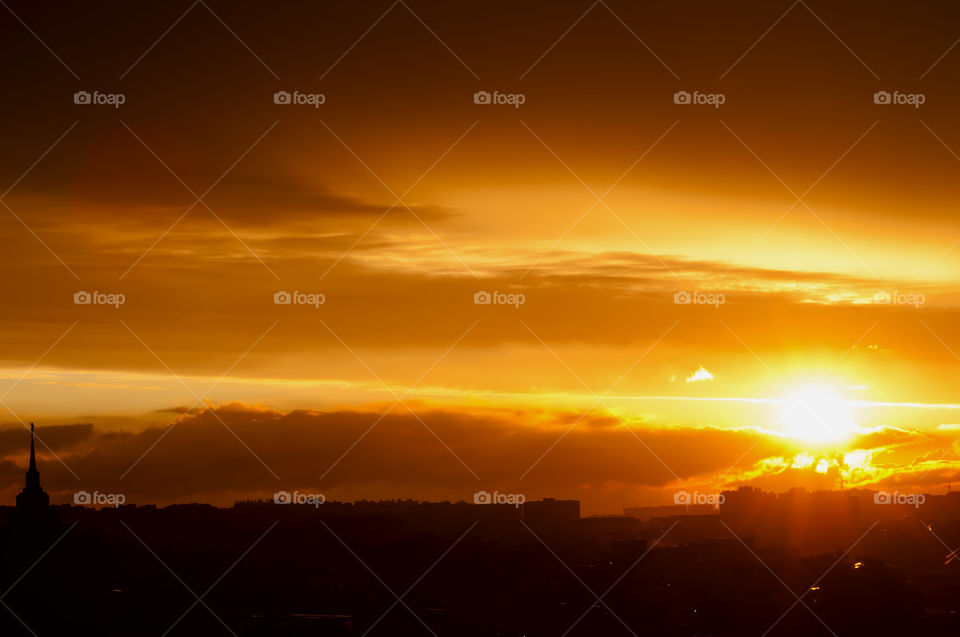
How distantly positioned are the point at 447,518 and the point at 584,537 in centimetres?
884

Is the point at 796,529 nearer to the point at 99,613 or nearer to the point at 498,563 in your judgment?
the point at 498,563

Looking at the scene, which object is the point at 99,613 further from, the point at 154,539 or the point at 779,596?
the point at 779,596

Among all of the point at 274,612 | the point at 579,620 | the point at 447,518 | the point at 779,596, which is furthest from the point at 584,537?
the point at 274,612

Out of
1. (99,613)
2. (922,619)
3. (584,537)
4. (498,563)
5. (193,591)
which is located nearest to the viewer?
A: (99,613)

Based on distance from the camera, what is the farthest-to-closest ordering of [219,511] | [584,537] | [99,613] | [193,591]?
[584,537] → [219,511] → [193,591] → [99,613]

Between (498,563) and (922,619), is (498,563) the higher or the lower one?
the higher one

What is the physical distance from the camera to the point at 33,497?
111ft

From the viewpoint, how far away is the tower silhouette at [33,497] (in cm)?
3325

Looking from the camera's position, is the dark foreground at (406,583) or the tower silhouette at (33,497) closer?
the dark foreground at (406,583)

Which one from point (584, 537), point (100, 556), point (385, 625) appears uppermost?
point (584, 537)

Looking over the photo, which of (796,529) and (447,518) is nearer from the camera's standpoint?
(796,529)

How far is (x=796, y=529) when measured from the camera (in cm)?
5309

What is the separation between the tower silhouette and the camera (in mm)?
33250

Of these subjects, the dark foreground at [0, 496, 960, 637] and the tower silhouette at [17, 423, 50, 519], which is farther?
the tower silhouette at [17, 423, 50, 519]
